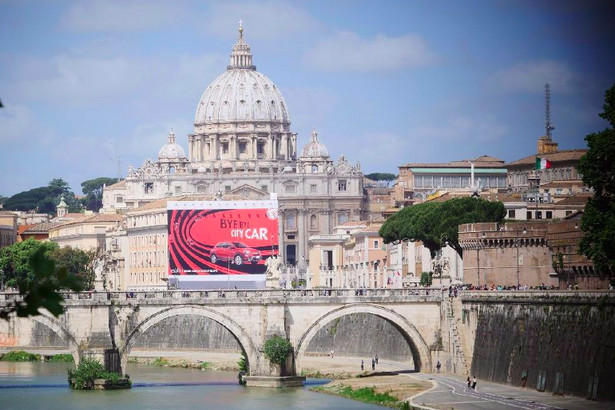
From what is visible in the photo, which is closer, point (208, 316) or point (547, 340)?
point (547, 340)

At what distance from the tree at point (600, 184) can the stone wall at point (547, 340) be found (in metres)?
1.51

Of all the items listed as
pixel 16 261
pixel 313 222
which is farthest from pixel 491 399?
pixel 313 222

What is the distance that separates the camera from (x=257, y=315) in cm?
6106

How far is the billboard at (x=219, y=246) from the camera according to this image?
271ft

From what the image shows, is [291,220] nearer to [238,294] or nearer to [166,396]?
[238,294]

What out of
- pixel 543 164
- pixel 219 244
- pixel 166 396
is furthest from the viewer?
pixel 543 164

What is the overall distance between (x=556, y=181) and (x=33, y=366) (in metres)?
51.5

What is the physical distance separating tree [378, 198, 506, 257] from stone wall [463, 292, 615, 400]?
24.4 m

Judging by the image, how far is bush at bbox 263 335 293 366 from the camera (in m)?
59.8

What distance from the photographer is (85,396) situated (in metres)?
56.0

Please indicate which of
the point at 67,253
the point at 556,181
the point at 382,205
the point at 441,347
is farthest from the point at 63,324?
the point at 382,205

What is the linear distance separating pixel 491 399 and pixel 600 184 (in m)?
7.74

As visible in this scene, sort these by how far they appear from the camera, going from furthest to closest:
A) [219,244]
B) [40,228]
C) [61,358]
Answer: [40,228] → [61,358] → [219,244]

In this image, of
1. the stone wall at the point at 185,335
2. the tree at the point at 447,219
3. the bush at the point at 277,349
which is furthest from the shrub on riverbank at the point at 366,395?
the stone wall at the point at 185,335
